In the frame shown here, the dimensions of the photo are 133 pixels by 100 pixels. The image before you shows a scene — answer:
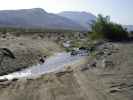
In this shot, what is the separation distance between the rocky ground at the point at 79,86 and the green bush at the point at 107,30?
34.2 metres

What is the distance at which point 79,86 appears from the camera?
1806 centimetres

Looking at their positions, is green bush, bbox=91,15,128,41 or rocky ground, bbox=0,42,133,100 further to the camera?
green bush, bbox=91,15,128,41

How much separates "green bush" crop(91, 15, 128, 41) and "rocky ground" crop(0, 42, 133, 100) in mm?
34173

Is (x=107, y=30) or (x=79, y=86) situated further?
(x=107, y=30)

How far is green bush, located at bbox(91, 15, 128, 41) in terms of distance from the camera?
58.2 meters

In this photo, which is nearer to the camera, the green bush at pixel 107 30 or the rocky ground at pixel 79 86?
the rocky ground at pixel 79 86

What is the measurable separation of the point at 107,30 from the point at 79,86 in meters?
41.0

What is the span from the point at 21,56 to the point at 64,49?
17.2 m

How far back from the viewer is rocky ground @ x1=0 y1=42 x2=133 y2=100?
15734 mm

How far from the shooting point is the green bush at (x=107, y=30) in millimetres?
58156

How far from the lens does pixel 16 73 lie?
2603 centimetres

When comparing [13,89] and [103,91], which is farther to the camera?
[13,89]

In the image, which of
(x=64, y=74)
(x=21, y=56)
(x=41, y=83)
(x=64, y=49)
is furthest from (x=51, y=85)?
(x=64, y=49)

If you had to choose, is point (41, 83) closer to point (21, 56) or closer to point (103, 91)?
point (103, 91)
